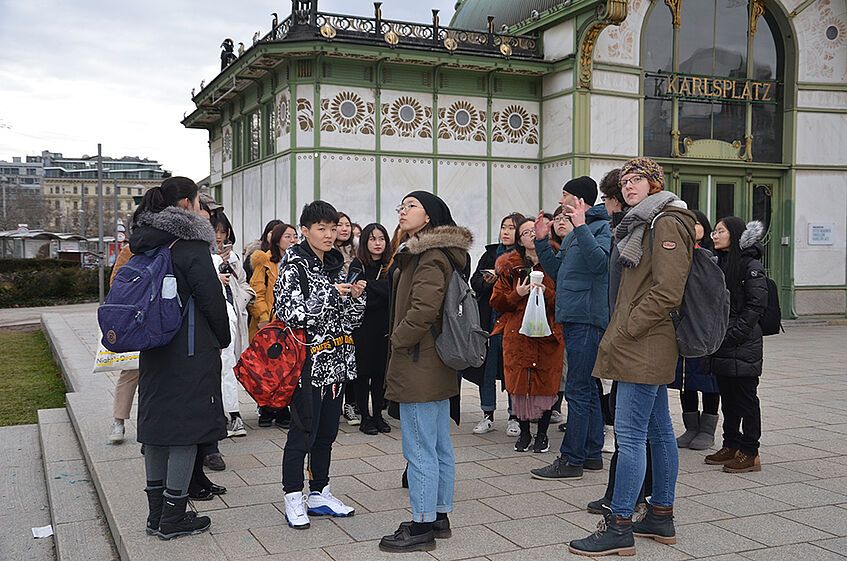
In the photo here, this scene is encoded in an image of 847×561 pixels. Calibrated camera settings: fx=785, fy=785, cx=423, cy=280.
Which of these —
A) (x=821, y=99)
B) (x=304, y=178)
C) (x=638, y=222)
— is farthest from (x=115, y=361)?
(x=821, y=99)

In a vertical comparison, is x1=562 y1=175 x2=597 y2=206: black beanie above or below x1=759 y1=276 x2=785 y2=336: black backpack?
above

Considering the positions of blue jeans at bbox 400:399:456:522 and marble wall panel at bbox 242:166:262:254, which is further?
marble wall panel at bbox 242:166:262:254

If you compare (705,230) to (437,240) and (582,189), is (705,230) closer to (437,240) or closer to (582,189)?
(582,189)

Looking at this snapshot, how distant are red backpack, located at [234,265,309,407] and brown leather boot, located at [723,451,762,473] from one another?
340cm

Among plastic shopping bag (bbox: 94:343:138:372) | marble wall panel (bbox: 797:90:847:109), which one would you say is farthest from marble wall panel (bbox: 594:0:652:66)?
plastic shopping bag (bbox: 94:343:138:372)

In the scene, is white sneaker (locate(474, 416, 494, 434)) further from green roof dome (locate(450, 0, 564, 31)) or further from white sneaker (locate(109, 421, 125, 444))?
green roof dome (locate(450, 0, 564, 31))

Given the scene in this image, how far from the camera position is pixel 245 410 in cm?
821

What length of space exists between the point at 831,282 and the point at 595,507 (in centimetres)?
1441

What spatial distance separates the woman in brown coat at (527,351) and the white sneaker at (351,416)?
1.73 meters

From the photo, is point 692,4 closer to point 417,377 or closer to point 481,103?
point 481,103

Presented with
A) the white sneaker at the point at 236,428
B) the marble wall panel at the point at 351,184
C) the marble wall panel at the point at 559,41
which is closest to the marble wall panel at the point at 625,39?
the marble wall panel at the point at 559,41

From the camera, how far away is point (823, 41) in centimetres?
1666

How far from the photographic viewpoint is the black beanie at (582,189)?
18.0ft

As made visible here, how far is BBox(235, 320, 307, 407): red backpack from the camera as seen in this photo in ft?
14.8
